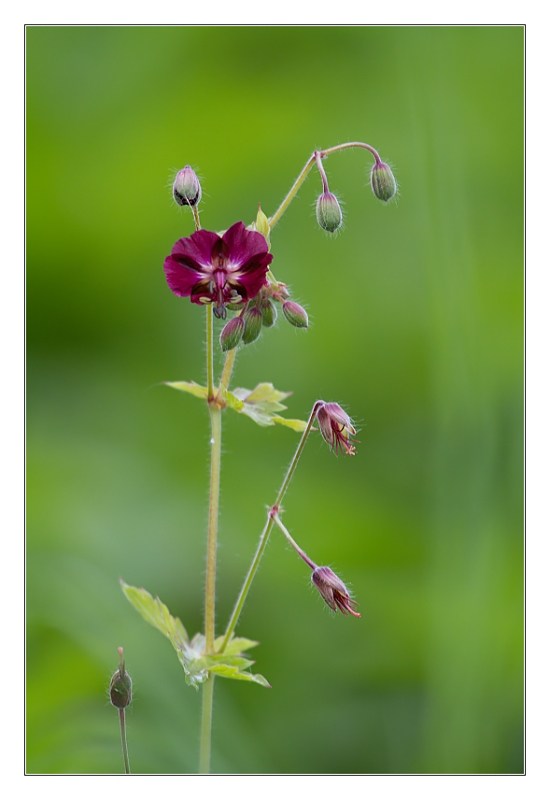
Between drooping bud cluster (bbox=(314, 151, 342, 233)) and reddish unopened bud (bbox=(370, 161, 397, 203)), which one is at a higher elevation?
reddish unopened bud (bbox=(370, 161, 397, 203))

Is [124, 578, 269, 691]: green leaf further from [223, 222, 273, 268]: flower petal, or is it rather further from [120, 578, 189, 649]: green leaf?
[223, 222, 273, 268]: flower petal

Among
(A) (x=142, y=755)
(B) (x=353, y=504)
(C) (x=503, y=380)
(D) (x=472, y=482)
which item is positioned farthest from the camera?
(B) (x=353, y=504)

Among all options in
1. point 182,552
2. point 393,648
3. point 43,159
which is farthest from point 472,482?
point 43,159

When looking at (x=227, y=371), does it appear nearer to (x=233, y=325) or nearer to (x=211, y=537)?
(x=233, y=325)

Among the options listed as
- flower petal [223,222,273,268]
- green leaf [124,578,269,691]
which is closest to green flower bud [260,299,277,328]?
flower petal [223,222,273,268]

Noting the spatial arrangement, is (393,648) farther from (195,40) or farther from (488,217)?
(195,40)

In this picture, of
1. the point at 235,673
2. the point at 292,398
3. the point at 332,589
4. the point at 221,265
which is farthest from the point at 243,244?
the point at 292,398
